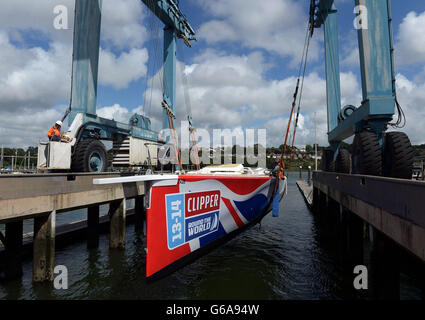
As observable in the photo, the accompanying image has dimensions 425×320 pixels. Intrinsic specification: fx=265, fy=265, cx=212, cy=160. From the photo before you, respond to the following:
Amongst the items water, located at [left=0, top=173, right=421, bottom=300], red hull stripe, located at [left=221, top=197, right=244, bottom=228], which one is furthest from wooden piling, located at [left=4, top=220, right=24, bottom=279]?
red hull stripe, located at [left=221, top=197, right=244, bottom=228]

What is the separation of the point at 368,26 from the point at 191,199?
23.8 ft

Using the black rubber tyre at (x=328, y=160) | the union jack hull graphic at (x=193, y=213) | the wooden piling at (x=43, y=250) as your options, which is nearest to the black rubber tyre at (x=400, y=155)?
the union jack hull graphic at (x=193, y=213)

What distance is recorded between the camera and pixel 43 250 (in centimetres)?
618

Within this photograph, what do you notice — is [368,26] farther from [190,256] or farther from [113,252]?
[113,252]

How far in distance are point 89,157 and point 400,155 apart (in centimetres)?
946

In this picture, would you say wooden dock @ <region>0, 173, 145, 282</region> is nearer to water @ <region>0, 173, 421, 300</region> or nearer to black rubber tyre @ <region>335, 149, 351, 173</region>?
water @ <region>0, 173, 421, 300</region>

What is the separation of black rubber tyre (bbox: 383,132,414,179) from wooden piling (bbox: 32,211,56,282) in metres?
8.37

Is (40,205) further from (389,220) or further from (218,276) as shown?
(389,220)

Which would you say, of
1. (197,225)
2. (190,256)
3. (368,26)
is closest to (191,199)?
(197,225)

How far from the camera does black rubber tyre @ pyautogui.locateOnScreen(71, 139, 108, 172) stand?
9.21 m

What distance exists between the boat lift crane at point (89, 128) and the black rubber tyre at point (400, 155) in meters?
5.94

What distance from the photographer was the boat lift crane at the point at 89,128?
28.3 feet

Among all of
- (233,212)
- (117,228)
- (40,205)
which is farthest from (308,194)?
(40,205)
